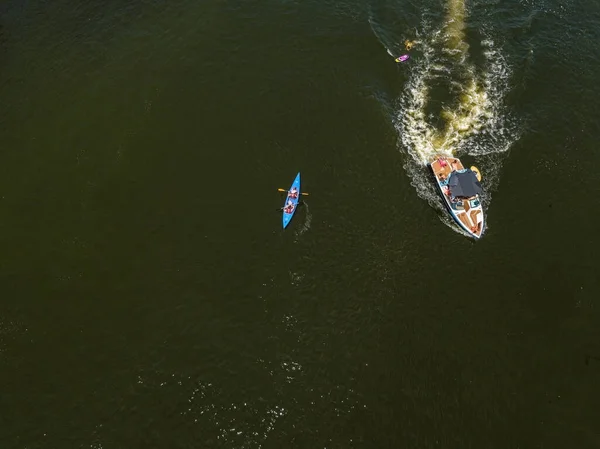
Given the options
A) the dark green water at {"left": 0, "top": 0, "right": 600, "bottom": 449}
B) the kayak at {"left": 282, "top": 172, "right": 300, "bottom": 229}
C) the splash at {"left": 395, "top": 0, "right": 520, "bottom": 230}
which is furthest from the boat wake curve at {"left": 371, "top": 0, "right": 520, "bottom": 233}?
the kayak at {"left": 282, "top": 172, "right": 300, "bottom": 229}

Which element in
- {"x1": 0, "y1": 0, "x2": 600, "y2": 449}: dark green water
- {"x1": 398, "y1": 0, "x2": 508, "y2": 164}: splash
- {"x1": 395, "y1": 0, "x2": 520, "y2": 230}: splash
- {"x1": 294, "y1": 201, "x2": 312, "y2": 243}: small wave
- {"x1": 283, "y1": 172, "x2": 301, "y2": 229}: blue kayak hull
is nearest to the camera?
{"x1": 0, "y1": 0, "x2": 600, "y2": 449}: dark green water

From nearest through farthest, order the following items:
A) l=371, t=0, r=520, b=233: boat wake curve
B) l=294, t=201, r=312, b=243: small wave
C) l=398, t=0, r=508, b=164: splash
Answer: l=294, t=201, r=312, b=243: small wave → l=371, t=0, r=520, b=233: boat wake curve → l=398, t=0, r=508, b=164: splash

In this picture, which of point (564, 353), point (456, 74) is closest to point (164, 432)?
point (564, 353)

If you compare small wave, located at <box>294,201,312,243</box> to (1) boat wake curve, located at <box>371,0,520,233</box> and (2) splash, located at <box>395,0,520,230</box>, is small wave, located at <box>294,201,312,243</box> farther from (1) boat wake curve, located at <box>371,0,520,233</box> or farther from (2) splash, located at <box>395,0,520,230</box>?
(1) boat wake curve, located at <box>371,0,520,233</box>

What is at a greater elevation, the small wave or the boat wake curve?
the boat wake curve

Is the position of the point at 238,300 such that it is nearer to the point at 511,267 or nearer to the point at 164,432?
the point at 164,432

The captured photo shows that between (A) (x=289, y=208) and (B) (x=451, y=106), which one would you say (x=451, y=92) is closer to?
(B) (x=451, y=106)

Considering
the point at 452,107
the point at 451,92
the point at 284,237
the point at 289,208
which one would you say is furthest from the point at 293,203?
the point at 451,92

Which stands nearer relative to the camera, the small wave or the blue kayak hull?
the small wave

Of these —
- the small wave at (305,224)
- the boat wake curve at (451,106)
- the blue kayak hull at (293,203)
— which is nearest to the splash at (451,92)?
the boat wake curve at (451,106)

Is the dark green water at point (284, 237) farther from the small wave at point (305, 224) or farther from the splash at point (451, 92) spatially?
the splash at point (451, 92)
